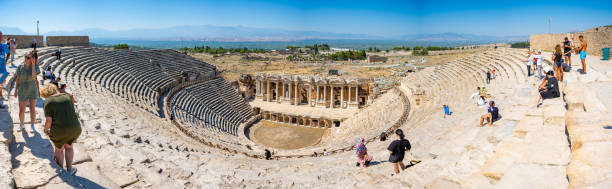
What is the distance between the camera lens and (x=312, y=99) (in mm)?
42062

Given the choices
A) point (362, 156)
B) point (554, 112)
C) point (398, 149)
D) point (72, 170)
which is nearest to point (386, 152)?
point (362, 156)

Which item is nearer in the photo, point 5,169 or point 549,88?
point 5,169

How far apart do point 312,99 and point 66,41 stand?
26.7 metres

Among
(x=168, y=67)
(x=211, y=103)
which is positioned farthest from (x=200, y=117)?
(x=168, y=67)

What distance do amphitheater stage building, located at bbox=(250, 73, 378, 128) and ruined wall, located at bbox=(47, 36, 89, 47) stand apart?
1942 cm

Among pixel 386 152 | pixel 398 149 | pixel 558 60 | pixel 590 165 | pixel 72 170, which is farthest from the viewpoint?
pixel 558 60

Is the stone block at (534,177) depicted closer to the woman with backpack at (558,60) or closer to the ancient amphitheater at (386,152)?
the ancient amphitheater at (386,152)

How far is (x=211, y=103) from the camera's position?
35.1m

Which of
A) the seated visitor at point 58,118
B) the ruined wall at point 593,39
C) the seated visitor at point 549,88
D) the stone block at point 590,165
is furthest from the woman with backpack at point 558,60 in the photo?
the seated visitor at point 58,118

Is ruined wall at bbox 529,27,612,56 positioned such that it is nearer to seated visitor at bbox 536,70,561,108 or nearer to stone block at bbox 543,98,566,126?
seated visitor at bbox 536,70,561,108

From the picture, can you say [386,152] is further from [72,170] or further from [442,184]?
[72,170]

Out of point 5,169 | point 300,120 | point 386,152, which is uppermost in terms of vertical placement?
point 5,169

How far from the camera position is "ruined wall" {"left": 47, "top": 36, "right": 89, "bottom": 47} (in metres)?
31.7

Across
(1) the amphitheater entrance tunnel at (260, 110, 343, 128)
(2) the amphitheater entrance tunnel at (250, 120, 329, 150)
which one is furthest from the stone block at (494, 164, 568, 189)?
(1) the amphitheater entrance tunnel at (260, 110, 343, 128)
